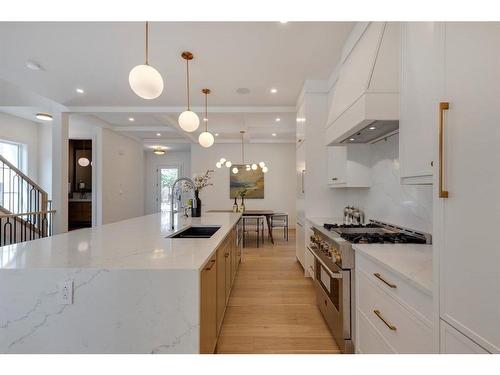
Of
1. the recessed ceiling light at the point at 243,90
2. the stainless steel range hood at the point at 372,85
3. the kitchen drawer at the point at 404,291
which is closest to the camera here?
the kitchen drawer at the point at 404,291

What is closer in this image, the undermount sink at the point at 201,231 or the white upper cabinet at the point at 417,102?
the white upper cabinet at the point at 417,102

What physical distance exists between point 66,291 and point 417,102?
78.4 inches

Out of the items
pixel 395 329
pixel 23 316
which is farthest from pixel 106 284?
pixel 395 329

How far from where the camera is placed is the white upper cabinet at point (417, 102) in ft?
3.81

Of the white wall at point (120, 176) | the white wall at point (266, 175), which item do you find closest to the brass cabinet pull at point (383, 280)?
the white wall at point (120, 176)

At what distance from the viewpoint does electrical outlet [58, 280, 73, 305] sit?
117 cm

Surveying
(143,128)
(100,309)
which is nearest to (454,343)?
(100,309)

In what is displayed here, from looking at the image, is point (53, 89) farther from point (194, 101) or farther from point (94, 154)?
point (94, 154)

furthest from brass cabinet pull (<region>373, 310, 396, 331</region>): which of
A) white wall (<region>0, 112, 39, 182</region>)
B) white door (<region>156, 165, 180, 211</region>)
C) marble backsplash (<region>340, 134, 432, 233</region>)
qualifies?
white door (<region>156, 165, 180, 211</region>)

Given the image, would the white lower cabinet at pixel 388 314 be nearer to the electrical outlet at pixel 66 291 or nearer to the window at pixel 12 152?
the electrical outlet at pixel 66 291

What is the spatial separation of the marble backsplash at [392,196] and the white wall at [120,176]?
621 centimetres

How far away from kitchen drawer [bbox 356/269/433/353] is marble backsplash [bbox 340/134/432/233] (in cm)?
74

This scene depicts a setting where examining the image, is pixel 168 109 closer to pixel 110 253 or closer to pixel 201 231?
pixel 201 231

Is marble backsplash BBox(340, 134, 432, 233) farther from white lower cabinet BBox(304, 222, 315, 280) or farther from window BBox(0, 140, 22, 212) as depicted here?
window BBox(0, 140, 22, 212)
